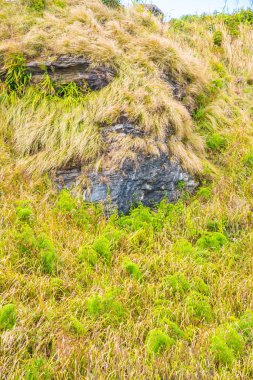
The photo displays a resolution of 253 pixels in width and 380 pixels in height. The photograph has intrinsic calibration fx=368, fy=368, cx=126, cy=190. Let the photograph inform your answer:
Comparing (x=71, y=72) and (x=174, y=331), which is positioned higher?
(x=71, y=72)

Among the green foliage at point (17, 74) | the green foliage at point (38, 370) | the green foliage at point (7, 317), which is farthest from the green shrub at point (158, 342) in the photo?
the green foliage at point (17, 74)

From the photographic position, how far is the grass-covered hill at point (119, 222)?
2.70 m

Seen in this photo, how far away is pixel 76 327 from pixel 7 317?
1.73 feet

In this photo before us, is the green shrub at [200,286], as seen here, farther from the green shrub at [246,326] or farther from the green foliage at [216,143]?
the green foliage at [216,143]

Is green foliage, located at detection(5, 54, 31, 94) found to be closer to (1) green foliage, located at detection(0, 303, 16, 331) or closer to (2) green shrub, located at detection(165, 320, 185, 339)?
(1) green foliage, located at detection(0, 303, 16, 331)

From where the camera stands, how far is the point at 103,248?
3.84 metres

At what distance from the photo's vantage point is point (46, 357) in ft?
8.71

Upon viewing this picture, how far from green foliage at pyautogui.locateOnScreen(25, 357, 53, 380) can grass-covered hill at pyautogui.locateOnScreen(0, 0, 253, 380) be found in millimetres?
11

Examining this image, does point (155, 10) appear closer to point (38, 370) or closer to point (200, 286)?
point (200, 286)

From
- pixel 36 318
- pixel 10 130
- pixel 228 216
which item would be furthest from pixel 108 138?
pixel 36 318

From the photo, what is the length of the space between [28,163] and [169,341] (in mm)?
3329

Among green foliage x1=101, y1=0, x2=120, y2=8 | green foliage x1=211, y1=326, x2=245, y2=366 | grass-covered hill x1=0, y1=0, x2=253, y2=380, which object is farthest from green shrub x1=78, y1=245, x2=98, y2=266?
green foliage x1=101, y1=0, x2=120, y2=8

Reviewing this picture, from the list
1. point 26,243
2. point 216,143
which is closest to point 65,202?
point 26,243

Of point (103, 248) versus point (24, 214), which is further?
point (24, 214)
